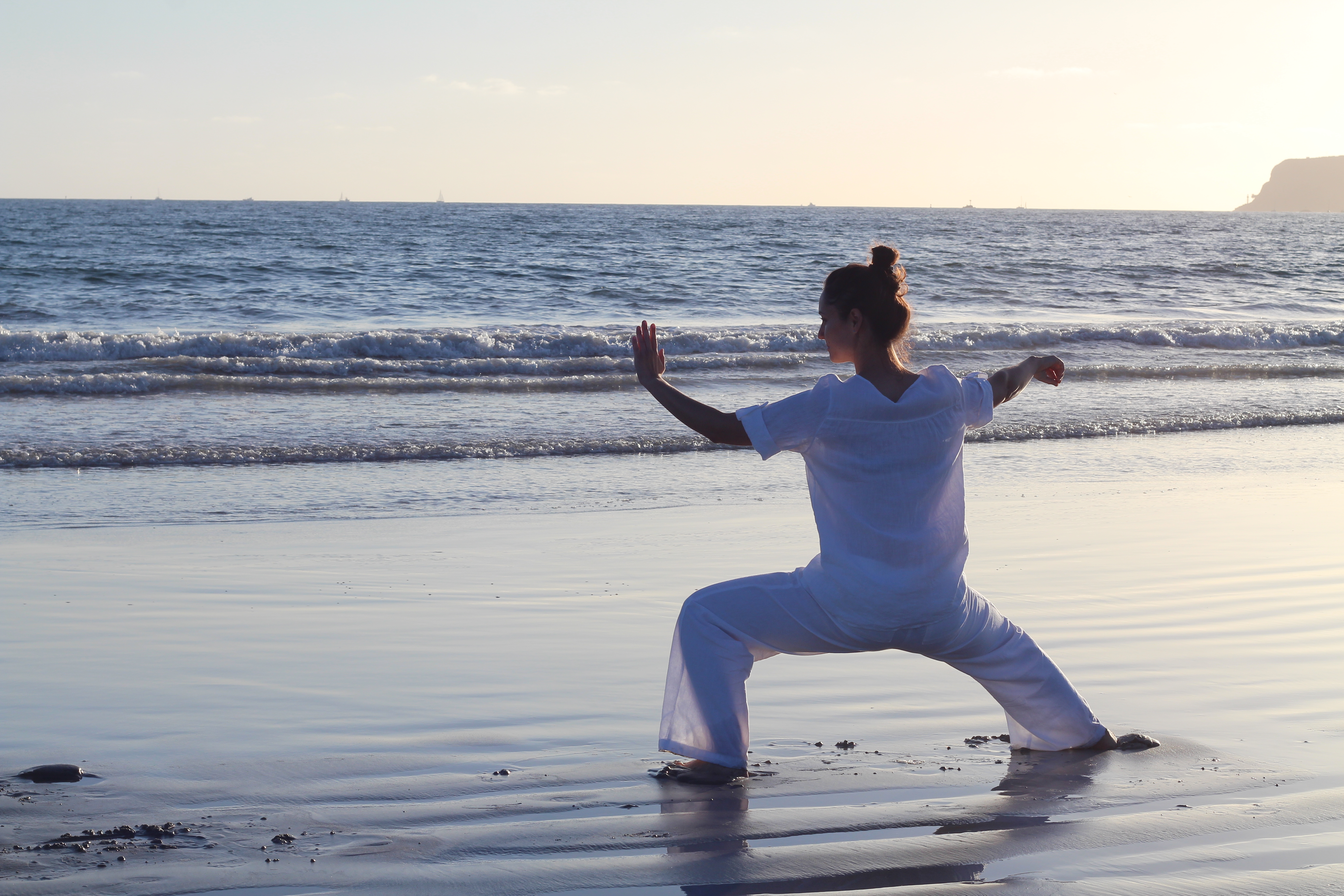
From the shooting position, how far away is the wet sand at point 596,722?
2680mm

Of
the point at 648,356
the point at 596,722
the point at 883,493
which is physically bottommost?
the point at 596,722

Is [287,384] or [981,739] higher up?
[287,384]

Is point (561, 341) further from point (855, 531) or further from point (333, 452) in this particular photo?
point (855, 531)

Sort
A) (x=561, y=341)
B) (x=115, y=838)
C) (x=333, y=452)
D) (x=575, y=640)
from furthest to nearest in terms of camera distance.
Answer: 1. (x=561, y=341)
2. (x=333, y=452)
3. (x=575, y=640)
4. (x=115, y=838)

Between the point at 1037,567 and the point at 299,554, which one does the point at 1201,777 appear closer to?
the point at 1037,567

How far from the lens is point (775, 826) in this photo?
2.90 meters

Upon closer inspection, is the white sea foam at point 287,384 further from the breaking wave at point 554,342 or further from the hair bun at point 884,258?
the hair bun at point 884,258

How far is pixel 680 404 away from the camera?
2869mm

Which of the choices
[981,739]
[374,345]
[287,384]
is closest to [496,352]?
[374,345]

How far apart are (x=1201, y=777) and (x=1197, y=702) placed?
743 mm

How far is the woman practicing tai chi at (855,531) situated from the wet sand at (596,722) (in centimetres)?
33

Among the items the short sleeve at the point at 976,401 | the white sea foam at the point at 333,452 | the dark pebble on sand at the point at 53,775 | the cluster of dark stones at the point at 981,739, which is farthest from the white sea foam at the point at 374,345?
the short sleeve at the point at 976,401

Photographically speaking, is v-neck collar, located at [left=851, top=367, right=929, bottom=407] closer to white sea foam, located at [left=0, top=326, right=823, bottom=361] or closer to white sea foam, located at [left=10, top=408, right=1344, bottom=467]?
white sea foam, located at [left=10, top=408, right=1344, bottom=467]

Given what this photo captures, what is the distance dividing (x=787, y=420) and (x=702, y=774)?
1.05m
